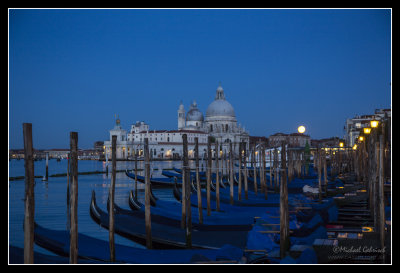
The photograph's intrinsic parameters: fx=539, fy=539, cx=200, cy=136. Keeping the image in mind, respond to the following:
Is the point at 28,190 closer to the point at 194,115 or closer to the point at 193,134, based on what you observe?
the point at 193,134

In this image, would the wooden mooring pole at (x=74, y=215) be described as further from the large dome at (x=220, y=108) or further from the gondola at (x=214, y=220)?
the large dome at (x=220, y=108)

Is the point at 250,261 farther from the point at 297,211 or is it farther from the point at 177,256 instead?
the point at 297,211

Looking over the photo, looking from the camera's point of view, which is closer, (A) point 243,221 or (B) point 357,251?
(B) point 357,251

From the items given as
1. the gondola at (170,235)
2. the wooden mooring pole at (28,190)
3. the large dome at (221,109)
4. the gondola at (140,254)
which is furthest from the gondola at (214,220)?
the large dome at (221,109)

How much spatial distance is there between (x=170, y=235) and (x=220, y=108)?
6637 centimetres

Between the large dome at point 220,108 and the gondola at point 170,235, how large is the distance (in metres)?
65.6

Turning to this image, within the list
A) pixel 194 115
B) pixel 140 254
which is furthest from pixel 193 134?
pixel 140 254

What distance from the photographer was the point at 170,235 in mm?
6383

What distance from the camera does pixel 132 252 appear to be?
5.33m

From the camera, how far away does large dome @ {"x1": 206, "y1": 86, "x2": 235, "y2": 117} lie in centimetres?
7250

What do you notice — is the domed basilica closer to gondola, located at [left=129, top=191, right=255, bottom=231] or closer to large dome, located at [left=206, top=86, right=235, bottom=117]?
large dome, located at [left=206, top=86, right=235, bottom=117]

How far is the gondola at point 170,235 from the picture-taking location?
596cm

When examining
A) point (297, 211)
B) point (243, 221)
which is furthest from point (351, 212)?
point (243, 221)
